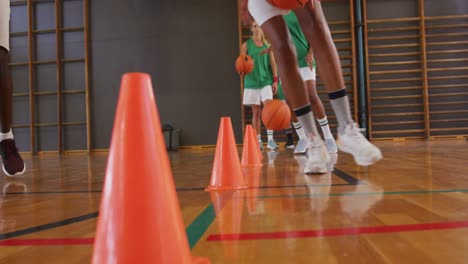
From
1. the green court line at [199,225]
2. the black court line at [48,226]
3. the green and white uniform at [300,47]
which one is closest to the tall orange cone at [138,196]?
the green court line at [199,225]

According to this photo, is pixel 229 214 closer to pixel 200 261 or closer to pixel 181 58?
pixel 200 261

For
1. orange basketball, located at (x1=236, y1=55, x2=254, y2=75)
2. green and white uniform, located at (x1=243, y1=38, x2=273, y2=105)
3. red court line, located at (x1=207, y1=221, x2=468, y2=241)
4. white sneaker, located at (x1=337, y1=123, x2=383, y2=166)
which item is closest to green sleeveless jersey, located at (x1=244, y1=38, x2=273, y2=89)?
green and white uniform, located at (x1=243, y1=38, x2=273, y2=105)

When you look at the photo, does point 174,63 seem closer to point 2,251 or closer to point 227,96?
point 227,96

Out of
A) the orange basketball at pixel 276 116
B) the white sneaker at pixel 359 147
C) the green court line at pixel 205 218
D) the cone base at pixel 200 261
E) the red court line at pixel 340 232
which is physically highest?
the orange basketball at pixel 276 116

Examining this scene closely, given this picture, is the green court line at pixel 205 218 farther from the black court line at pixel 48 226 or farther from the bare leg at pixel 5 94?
the bare leg at pixel 5 94

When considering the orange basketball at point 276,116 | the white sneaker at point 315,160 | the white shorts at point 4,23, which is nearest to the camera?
the white sneaker at point 315,160

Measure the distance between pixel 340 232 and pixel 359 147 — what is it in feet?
3.44

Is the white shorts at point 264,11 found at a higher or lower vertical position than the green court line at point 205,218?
higher

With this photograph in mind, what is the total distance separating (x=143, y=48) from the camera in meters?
8.02

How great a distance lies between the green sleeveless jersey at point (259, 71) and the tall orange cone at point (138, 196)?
181 inches

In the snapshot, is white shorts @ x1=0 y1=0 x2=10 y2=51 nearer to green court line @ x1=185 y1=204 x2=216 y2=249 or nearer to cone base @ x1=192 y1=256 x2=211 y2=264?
green court line @ x1=185 y1=204 x2=216 y2=249

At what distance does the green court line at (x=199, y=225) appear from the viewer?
789mm

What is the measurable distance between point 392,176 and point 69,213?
134 cm

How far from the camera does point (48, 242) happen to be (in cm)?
81
